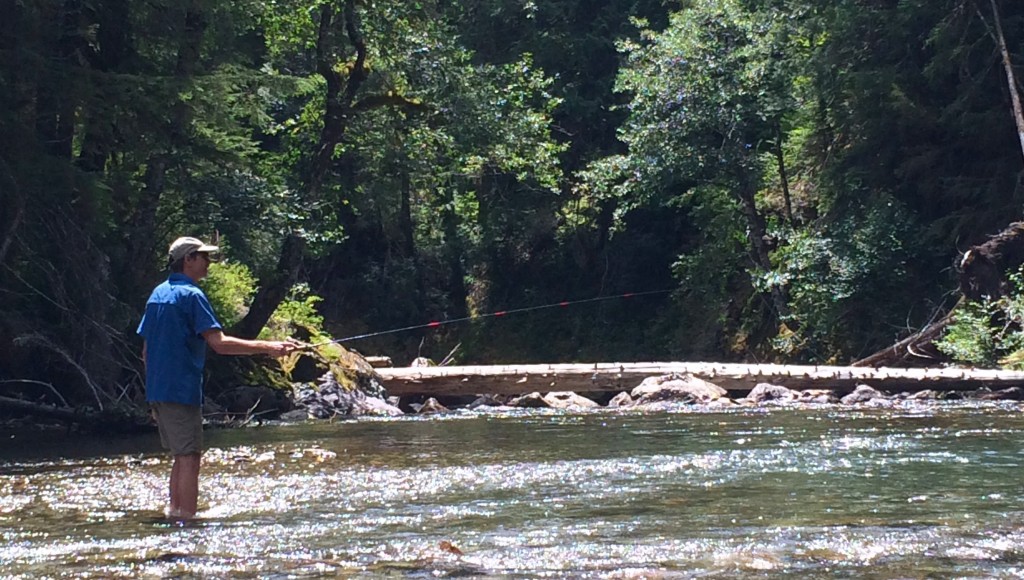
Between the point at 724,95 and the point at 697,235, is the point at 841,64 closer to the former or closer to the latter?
the point at 724,95

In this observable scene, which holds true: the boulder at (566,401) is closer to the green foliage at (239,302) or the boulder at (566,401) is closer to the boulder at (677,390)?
the boulder at (677,390)

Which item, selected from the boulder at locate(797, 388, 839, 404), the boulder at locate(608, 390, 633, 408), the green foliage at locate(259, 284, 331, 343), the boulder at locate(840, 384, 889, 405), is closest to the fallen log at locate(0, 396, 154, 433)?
the green foliage at locate(259, 284, 331, 343)

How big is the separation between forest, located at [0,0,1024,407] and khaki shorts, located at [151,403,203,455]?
16.6 ft

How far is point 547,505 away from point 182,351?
7.02ft

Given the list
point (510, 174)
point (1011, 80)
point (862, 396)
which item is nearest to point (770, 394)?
point (862, 396)

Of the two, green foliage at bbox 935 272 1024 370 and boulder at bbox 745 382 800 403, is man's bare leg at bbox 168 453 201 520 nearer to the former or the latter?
boulder at bbox 745 382 800 403

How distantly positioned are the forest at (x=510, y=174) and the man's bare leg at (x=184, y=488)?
203 inches

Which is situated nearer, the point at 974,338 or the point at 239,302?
the point at 974,338

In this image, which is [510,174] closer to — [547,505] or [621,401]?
[621,401]

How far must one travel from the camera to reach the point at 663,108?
2214 centimetres

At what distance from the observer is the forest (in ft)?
39.4

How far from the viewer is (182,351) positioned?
612 centimetres

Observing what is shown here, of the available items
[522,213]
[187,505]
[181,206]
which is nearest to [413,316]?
[522,213]

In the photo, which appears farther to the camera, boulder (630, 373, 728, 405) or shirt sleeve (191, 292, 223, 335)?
boulder (630, 373, 728, 405)
